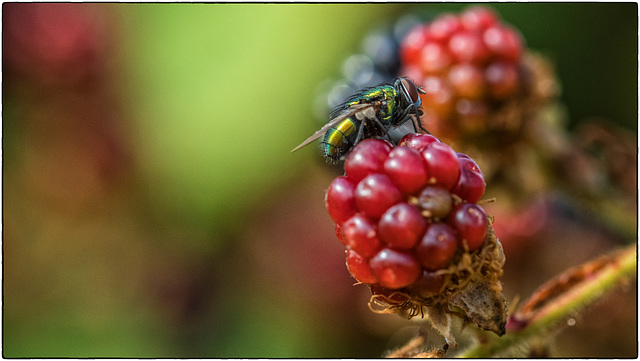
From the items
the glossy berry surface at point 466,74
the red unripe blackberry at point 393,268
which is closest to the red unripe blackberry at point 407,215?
the red unripe blackberry at point 393,268

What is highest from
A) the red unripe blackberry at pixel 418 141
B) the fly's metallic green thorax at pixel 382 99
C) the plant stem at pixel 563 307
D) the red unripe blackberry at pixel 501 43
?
the fly's metallic green thorax at pixel 382 99

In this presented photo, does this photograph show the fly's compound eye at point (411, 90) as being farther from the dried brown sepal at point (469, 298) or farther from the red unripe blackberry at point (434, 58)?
the red unripe blackberry at point (434, 58)

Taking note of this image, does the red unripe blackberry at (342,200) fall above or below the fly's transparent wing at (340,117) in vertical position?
below

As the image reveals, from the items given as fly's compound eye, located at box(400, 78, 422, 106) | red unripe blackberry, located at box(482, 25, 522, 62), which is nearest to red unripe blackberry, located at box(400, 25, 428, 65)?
red unripe blackberry, located at box(482, 25, 522, 62)

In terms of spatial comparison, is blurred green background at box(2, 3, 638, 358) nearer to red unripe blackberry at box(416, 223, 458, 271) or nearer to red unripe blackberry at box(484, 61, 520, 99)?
red unripe blackberry at box(484, 61, 520, 99)

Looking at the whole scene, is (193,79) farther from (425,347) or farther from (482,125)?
(425,347)

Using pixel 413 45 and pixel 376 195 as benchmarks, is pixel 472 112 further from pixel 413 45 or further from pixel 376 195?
pixel 376 195
